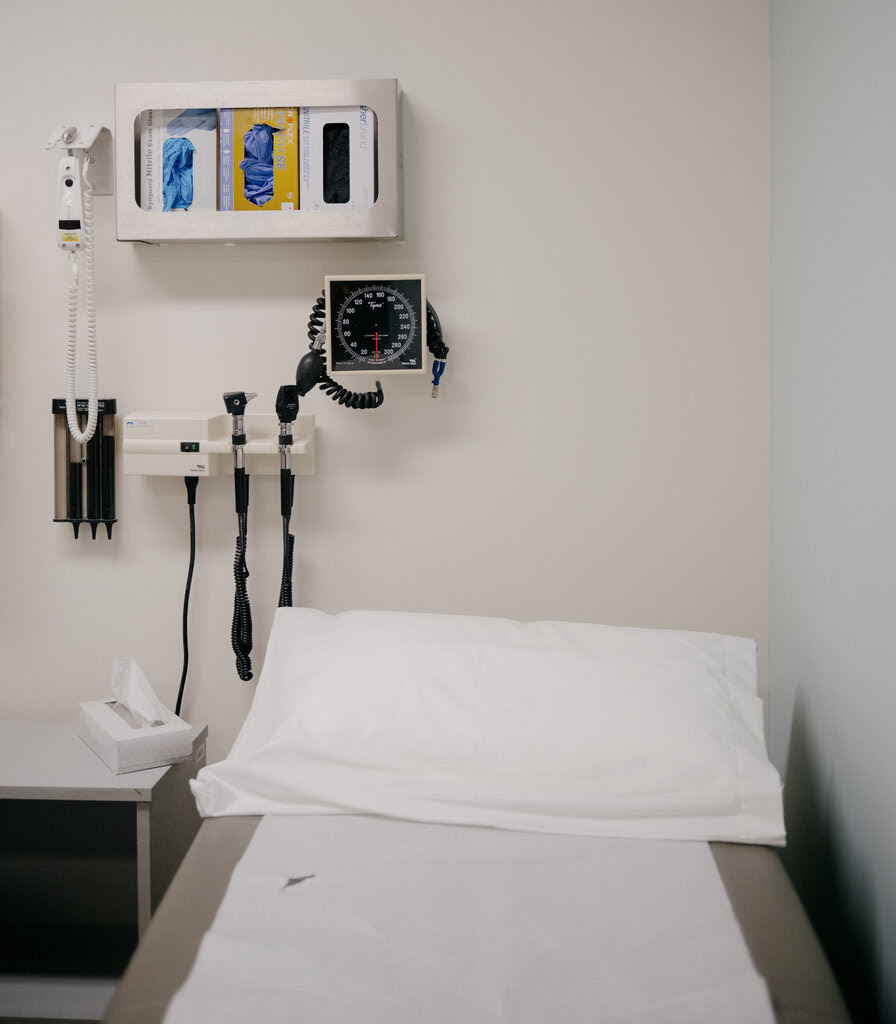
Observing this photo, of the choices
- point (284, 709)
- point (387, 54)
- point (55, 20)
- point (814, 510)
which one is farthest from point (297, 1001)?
point (55, 20)

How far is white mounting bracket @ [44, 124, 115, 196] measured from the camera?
2.00 meters

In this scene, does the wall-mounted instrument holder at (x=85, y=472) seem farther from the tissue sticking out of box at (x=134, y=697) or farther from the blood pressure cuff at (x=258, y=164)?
the blood pressure cuff at (x=258, y=164)

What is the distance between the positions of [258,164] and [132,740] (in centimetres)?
124

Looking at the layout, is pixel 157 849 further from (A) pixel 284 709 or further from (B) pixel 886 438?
(B) pixel 886 438

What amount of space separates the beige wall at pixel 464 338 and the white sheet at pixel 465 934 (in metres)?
0.82

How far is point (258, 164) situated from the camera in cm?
201

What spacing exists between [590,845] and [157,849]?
0.91 meters

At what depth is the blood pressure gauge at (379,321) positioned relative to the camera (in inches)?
78.3

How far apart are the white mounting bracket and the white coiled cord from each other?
62mm

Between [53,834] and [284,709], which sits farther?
[53,834]

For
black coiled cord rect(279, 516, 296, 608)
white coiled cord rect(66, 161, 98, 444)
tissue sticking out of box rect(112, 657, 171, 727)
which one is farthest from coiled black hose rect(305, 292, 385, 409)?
tissue sticking out of box rect(112, 657, 171, 727)

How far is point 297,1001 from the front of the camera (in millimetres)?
1052

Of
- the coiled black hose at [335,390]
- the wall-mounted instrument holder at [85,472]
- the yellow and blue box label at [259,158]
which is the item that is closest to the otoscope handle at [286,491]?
the coiled black hose at [335,390]

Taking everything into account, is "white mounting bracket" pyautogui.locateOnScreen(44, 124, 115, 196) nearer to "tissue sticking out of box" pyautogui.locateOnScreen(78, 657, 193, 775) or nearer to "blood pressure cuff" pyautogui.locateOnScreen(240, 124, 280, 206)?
"blood pressure cuff" pyautogui.locateOnScreen(240, 124, 280, 206)
